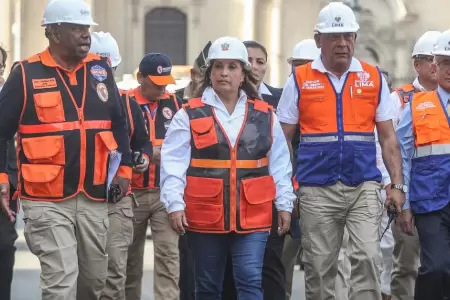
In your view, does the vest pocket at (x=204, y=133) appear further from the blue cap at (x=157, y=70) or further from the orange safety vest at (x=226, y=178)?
the blue cap at (x=157, y=70)

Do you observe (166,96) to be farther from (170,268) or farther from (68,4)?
(68,4)

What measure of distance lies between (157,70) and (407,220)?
276cm

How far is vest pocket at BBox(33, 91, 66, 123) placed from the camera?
8812mm

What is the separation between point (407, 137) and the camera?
9.96 metres

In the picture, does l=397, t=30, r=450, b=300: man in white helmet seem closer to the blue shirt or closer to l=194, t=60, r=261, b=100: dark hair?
the blue shirt

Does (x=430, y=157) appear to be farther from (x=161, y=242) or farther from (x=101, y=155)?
(x=161, y=242)

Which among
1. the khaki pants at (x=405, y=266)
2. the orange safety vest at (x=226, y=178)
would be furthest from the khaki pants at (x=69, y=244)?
the khaki pants at (x=405, y=266)

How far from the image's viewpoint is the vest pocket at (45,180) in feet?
28.8

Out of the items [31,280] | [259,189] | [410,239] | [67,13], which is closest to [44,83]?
[67,13]

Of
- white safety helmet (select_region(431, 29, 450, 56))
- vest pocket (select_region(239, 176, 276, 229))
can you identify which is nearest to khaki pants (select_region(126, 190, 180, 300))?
vest pocket (select_region(239, 176, 276, 229))

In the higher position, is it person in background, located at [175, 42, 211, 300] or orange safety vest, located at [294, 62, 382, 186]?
orange safety vest, located at [294, 62, 382, 186]

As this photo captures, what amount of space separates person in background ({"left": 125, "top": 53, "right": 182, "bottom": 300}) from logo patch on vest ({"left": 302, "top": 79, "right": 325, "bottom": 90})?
1916 millimetres

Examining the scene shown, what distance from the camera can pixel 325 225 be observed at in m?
9.55

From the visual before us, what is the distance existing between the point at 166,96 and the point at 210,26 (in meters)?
42.6
